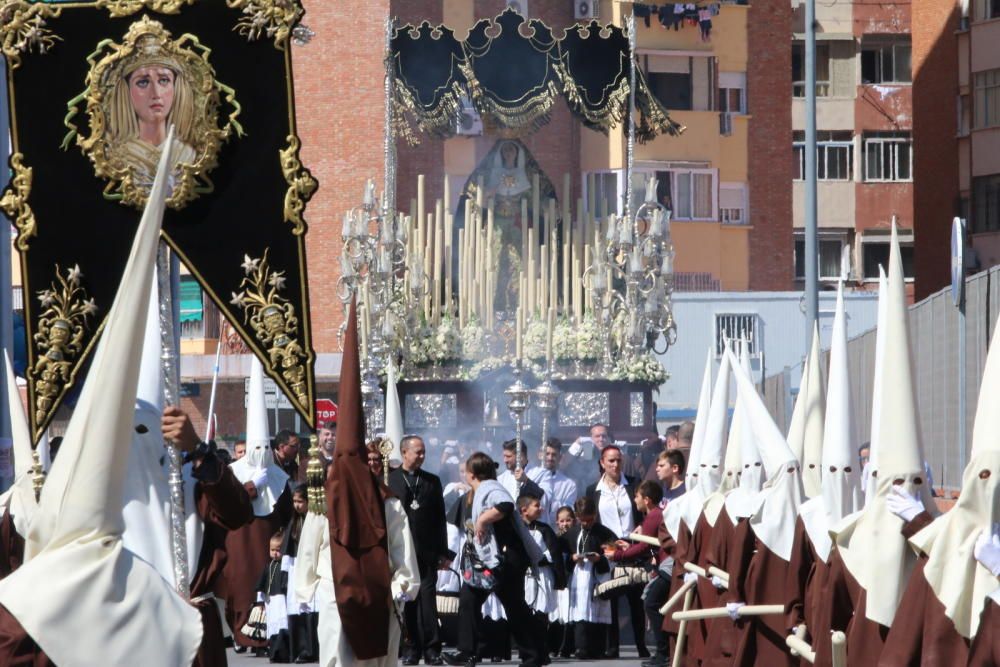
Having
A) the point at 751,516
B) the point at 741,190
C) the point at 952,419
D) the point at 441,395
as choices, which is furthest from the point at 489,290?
the point at 741,190

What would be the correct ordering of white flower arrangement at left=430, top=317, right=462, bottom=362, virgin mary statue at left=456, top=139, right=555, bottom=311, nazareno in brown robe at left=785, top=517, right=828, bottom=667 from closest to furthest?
nazareno in brown robe at left=785, top=517, right=828, bottom=667
white flower arrangement at left=430, top=317, right=462, bottom=362
virgin mary statue at left=456, top=139, right=555, bottom=311

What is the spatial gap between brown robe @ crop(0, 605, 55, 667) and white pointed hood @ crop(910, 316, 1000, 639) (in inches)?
143

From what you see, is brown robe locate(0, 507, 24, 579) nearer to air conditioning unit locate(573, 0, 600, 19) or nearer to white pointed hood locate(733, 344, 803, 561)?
white pointed hood locate(733, 344, 803, 561)

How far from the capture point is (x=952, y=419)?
13.5 metres

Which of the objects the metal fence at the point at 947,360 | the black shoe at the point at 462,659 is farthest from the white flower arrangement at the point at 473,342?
the metal fence at the point at 947,360

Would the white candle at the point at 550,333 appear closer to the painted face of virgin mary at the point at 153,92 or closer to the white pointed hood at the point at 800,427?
the white pointed hood at the point at 800,427

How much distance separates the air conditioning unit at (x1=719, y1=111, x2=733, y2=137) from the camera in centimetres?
4481

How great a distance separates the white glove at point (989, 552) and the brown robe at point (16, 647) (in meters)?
3.56

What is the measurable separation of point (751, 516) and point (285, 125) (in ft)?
11.8

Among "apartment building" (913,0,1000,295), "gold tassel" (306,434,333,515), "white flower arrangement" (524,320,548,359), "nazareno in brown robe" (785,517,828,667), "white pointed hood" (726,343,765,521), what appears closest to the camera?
"nazareno in brown robe" (785,517,828,667)

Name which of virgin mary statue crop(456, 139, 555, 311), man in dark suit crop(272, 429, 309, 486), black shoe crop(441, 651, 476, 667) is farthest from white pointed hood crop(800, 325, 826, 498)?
virgin mary statue crop(456, 139, 555, 311)

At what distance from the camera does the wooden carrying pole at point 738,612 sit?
10852 mm

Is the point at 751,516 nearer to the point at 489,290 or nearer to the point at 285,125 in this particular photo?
the point at 285,125

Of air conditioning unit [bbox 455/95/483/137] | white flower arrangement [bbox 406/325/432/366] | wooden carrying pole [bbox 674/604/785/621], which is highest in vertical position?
air conditioning unit [bbox 455/95/483/137]
